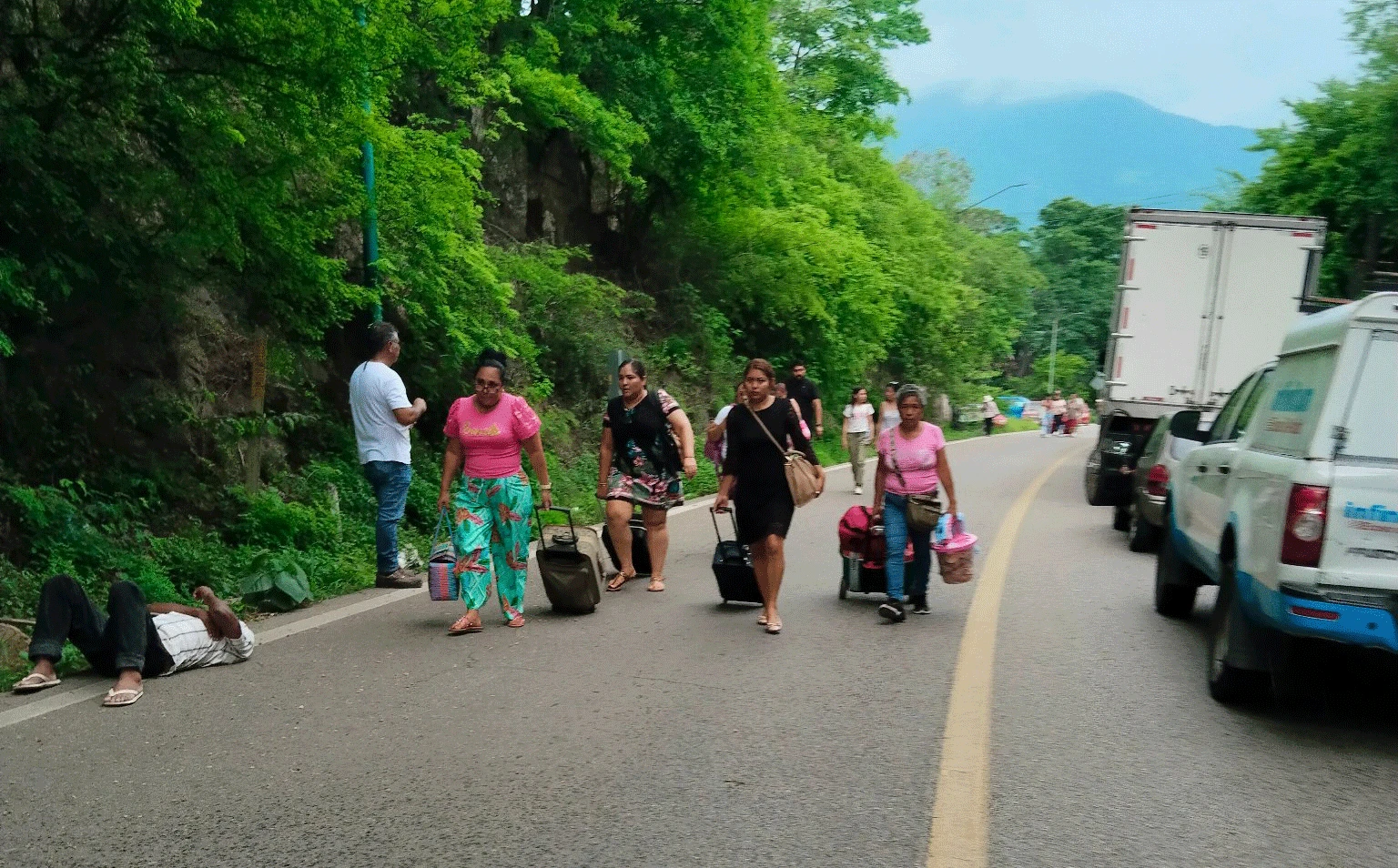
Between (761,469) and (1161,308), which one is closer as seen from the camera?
(761,469)

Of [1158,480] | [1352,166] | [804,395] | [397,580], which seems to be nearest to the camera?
[397,580]

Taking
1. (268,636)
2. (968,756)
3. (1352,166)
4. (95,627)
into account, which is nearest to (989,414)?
(1352,166)

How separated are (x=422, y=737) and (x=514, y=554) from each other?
9.32 feet

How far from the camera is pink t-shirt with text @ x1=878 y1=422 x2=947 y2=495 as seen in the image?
874 cm

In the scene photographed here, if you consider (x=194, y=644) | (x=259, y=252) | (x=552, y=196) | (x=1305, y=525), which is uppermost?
(x=552, y=196)

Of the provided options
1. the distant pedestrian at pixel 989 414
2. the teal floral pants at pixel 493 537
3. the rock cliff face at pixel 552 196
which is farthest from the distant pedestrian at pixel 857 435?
the distant pedestrian at pixel 989 414

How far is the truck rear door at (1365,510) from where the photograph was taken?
5.43 meters

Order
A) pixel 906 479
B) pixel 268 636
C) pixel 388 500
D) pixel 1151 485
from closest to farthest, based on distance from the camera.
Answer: pixel 268 636 → pixel 906 479 → pixel 388 500 → pixel 1151 485

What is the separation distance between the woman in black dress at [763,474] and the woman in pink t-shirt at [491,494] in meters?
1.26

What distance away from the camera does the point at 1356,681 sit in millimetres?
7102

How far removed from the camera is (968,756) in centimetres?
546

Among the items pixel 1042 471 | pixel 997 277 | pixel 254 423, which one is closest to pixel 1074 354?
pixel 997 277

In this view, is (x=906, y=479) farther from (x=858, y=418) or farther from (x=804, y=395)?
(x=858, y=418)

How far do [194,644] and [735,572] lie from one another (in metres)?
3.58
